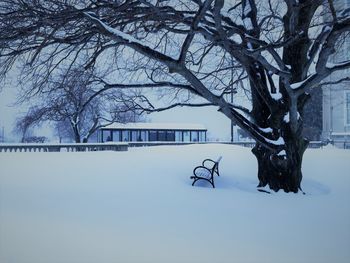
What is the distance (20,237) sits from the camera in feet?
15.8

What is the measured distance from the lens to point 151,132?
1604 inches

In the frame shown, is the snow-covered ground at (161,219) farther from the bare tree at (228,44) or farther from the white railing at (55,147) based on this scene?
the white railing at (55,147)

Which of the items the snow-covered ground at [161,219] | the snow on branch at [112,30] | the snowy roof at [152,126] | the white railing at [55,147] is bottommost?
the snow-covered ground at [161,219]

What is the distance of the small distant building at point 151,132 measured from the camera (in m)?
39.1

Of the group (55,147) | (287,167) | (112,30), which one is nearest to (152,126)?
(55,147)

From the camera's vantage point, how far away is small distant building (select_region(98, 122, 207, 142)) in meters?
39.1

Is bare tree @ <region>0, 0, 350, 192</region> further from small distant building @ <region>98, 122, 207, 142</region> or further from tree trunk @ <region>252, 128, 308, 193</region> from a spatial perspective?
small distant building @ <region>98, 122, 207, 142</region>

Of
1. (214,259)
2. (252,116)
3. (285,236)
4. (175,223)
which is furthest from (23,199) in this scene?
(252,116)

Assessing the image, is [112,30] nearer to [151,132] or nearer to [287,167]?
[287,167]

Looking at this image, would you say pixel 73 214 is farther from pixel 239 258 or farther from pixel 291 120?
pixel 291 120

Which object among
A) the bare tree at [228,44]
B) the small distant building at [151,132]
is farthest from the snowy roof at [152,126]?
the bare tree at [228,44]

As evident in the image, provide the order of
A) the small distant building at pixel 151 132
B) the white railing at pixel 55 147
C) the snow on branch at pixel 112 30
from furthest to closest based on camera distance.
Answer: the small distant building at pixel 151 132 < the white railing at pixel 55 147 < the snow on branch at pixel 112 30

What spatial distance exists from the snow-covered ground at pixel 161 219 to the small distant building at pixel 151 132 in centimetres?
2851

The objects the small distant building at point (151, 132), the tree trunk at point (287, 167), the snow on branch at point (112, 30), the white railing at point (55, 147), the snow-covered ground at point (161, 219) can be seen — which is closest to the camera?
the snow-covered ground at point (161, 219)
